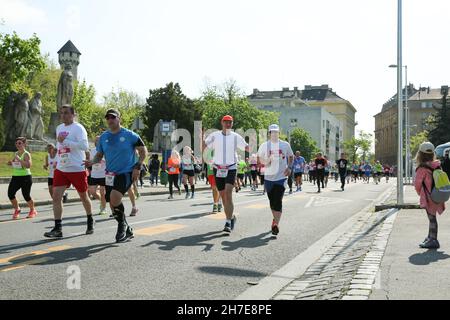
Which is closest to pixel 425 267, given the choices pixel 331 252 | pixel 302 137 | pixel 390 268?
pixel 390 268

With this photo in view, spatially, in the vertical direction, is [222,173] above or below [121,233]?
above

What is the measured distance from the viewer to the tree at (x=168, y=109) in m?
80.3

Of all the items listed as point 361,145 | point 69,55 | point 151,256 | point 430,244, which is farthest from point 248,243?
point 361,145

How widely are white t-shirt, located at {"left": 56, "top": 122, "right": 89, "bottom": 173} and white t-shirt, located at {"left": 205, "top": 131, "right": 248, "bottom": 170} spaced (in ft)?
7.44

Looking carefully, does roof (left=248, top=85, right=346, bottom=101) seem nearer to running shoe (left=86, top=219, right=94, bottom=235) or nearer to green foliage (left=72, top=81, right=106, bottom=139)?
green foliage (left=72, top=81, right=106, bottom=139)

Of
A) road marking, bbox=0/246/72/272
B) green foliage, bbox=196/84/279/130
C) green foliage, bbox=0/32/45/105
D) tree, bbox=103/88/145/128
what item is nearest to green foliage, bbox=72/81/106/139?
tree, bbox=103/88/145/128

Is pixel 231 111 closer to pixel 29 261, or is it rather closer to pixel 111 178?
pixel 111 178

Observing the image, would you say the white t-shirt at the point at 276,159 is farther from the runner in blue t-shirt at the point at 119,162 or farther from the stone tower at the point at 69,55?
the stone tower at the point at 69,55

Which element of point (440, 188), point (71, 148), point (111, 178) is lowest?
point (440, 188)

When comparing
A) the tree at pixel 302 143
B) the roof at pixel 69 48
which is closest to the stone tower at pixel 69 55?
the roof at pixel 69 48

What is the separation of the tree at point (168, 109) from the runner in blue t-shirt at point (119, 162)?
72192 mm

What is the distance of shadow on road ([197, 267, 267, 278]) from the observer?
5.84 metres

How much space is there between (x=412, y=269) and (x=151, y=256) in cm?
309

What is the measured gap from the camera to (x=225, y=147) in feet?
31.1
